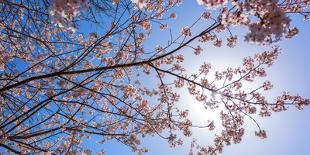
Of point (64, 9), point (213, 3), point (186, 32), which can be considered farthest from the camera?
point (186, 32)

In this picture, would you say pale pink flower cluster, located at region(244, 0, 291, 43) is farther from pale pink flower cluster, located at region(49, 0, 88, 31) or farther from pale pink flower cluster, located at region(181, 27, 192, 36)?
pale pink flower cluster, located at region(181, 27, 192, 36)

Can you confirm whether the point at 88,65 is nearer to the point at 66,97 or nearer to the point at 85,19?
the point at 66,97

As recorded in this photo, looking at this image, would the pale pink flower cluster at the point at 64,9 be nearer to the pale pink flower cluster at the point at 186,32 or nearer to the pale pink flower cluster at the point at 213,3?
the pale pink flower cluster at the point at 213,3

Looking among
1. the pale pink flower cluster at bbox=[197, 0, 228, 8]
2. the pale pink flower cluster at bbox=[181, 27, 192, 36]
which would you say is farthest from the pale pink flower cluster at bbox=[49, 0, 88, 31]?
the pale pink flower cluster at bbox=[181, 27, 192, 36]

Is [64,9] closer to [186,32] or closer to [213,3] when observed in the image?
[213,3]

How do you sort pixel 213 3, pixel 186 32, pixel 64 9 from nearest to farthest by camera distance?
1. pixel 64 9
2. pixel 213 3
3. pixel 186 32

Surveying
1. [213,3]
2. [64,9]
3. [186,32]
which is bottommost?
[64,9]

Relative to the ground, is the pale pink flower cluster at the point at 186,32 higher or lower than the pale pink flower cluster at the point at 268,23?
higher

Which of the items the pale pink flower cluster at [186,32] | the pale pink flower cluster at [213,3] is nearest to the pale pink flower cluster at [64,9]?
the pale pink flower cluster at [213,3]

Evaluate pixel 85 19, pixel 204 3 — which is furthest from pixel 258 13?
pixel 85 19

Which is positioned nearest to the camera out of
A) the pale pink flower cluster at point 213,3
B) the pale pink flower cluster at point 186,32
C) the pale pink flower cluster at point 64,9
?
the pale pink flower cluster at point 64,9

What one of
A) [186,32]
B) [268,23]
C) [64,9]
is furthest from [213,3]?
[186,32]

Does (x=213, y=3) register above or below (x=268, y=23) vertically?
above

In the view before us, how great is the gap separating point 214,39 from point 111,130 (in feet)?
12.0
